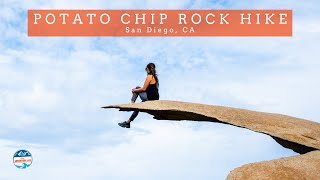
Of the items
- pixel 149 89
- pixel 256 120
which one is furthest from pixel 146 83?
pixel 256 120

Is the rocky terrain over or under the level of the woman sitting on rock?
under

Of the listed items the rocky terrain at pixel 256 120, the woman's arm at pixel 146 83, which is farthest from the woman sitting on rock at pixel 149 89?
the rocky terrain at pixel 256 120

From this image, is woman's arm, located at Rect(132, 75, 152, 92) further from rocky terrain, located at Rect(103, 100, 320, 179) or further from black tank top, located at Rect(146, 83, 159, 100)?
rocky terrain, located at Rect(103, 100, 320, 179)

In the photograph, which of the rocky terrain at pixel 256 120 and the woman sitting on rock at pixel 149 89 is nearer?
the rocky terrain at pixel 256 120

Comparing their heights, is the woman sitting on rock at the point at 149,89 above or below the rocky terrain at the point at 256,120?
above

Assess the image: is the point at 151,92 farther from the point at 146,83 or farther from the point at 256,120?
the point at 256,120

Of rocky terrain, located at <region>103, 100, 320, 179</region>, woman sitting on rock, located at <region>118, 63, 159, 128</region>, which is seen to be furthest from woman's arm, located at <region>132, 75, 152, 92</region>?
rocky terrain, located at <region>103, 100, 320, 179</region>

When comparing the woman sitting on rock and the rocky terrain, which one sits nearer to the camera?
the rocky terrain

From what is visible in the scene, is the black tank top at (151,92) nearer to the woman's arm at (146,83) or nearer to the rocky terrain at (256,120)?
the woman's arm at (146,83)

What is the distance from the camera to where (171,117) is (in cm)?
1498

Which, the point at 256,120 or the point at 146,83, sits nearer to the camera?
the point at 256,120

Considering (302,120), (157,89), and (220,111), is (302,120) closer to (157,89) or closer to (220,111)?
(220,111)

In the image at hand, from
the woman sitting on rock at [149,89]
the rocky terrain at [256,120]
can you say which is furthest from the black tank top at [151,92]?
the rocky terrain at [256,120]

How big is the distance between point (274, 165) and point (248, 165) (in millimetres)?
564
